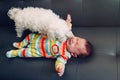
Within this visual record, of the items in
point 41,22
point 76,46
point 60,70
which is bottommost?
point 60,70

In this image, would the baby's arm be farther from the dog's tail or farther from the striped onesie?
the dog's tail

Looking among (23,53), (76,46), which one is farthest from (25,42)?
(76,46)

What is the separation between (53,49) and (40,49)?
7 cm

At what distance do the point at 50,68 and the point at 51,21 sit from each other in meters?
0.24

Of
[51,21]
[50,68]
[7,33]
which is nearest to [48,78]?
[50,68]

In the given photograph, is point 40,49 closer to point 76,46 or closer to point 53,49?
point 53,49

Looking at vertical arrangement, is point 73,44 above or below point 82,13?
below

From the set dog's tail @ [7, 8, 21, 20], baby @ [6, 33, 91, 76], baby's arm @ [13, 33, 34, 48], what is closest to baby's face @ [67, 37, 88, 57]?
baby @ [6, 33, 91, 76]

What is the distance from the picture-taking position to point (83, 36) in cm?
136

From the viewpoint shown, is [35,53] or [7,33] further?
[7,33]

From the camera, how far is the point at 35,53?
1.33m

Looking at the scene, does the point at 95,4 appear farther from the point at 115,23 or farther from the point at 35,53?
the point at 35,53

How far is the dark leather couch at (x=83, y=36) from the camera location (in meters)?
1.25

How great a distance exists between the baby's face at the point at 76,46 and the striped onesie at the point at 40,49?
3 centimetres
